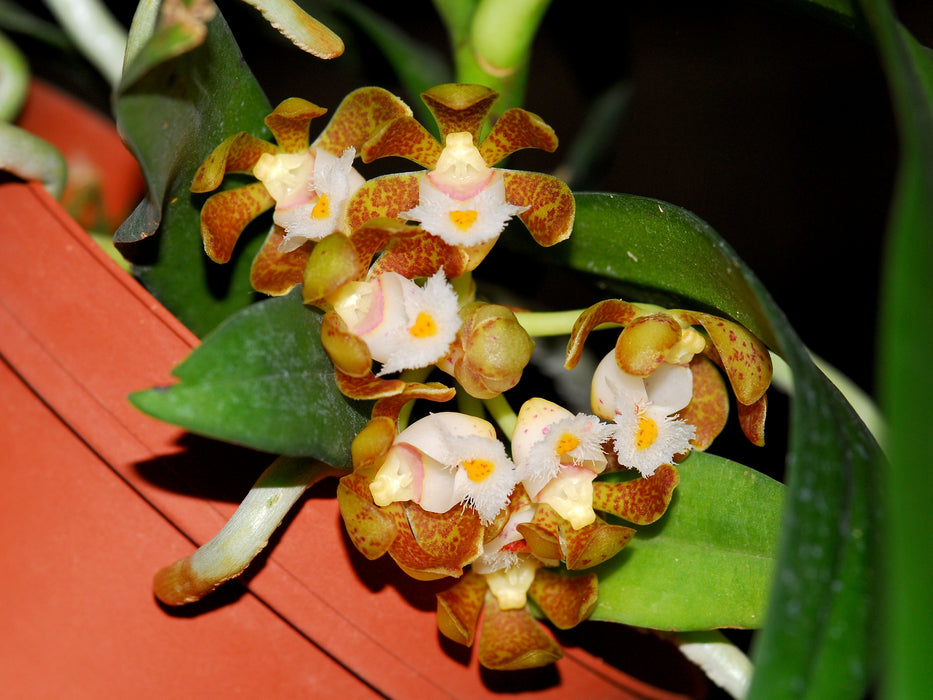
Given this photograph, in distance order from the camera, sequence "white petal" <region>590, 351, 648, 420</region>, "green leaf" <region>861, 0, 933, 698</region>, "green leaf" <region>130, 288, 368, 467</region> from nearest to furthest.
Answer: "green leaf" <region>861, 0, 933, 698</region>
"green leaf" <region>130, 288, 368, 467</region>
"white petal" <region>590, 351, 648, 420</region>

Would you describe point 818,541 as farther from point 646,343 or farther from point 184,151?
point 184,151

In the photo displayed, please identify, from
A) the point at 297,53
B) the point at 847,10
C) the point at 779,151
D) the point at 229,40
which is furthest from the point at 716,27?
the point at 229,40

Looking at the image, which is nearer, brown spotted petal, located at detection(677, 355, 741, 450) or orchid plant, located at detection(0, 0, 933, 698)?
orchid plant, located at detection(0, 0, 933, 698)

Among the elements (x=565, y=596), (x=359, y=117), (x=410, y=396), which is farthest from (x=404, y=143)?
(x=565, y=596)

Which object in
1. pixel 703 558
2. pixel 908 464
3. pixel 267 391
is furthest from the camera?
pixel 703 558

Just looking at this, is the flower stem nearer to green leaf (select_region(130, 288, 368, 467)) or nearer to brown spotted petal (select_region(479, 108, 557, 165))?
green leaf (select_region(130, 288, 368, 467))

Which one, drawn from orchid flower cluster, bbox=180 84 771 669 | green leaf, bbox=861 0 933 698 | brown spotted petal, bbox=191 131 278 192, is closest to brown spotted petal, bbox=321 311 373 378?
orchid flower cluster, bbox=180 84 771 669
